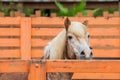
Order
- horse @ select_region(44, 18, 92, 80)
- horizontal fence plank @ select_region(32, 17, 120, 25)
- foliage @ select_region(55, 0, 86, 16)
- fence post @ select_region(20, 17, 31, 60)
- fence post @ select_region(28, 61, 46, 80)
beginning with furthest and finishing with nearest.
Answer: foliage @ select_region(55, 0, 86, 16) → horizontal fence plank @ select_region(32, 17, 120, 25) → fence post @ select_region(20, 17, 31, 60) → horse @ select_region(44, 18, 92, 80) → fence post @ select_region(28, 61, 46, 80)

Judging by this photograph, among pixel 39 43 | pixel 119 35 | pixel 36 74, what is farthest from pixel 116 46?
pixel 36 74

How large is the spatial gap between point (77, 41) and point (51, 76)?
19.9 inches

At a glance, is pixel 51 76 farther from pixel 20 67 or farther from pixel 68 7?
pixel 68 7

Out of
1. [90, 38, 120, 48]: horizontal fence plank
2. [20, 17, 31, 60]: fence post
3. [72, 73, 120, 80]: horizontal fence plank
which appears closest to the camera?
[72, 73, 120, 80]: horizontal fence plank

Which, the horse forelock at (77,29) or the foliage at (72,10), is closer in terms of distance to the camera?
the horse forelock at (77,29)

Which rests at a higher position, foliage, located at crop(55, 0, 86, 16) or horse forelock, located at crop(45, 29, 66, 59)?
foliage, located at crop(55, 0, 86, 16)

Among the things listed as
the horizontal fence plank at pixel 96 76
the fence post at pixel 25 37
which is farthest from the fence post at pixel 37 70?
the fence post at pixel 25 37

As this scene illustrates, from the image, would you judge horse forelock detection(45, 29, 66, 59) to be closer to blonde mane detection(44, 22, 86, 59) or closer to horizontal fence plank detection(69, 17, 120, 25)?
blonde mane detection(44, 22, 86, 59)

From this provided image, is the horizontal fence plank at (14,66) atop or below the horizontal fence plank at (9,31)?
atop

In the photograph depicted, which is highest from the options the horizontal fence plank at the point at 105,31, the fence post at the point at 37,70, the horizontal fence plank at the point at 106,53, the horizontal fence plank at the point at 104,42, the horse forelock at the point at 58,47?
the fence post at the point at 37,70

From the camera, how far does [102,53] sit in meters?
6.97

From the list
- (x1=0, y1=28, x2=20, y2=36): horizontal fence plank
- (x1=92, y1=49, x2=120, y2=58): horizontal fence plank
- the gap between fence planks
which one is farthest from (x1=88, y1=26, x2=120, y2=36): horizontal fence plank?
the gap between fence planks

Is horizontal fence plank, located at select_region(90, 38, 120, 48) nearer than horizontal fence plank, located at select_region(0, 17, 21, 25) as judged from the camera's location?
No

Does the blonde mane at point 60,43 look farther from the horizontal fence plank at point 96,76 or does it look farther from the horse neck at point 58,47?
the horizontal fence plank at point 96,76
